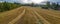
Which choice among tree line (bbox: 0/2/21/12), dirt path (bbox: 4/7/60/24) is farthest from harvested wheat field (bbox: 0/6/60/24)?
tree line (bbox: 0/2/21/12)

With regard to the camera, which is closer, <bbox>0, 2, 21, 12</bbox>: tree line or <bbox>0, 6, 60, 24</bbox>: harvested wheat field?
<bbox>0, 6, 60, 24</bbox>: harvested wheat field

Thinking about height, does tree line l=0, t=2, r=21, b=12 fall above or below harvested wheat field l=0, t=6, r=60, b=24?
above

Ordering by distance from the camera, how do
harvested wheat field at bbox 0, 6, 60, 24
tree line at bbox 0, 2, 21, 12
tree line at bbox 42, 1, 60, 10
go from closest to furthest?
harvested wheat field at bbox 0, 6, 60, 24 → tree line at bbox 42, 1, 60, 10 → tree line at bbox 0, 2, 21, 12

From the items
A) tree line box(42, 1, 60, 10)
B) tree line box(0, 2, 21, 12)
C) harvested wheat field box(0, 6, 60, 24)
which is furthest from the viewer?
tree line box(0, 2, 21, 12)

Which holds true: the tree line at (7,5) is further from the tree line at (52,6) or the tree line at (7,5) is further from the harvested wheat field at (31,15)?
the tree line at (52,6)

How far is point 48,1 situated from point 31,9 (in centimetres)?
52

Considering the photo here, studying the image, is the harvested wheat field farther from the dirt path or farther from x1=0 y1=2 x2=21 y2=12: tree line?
x1=0 y1=2 x2=21 y2=12: tree line

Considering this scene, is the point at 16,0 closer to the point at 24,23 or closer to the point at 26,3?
the point at 26,3

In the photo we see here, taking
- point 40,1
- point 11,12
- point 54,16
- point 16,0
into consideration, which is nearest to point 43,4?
point 40,1

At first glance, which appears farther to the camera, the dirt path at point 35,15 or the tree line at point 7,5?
the tree line at point 7,5

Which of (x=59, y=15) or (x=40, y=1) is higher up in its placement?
(x=40, y=1)

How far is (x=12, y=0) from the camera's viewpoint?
398 centimetres

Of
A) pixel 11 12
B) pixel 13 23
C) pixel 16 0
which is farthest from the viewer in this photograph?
pixel 11 12

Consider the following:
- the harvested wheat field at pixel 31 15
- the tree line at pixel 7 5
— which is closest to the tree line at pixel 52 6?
the harvested wheat field at pixel 31 15
